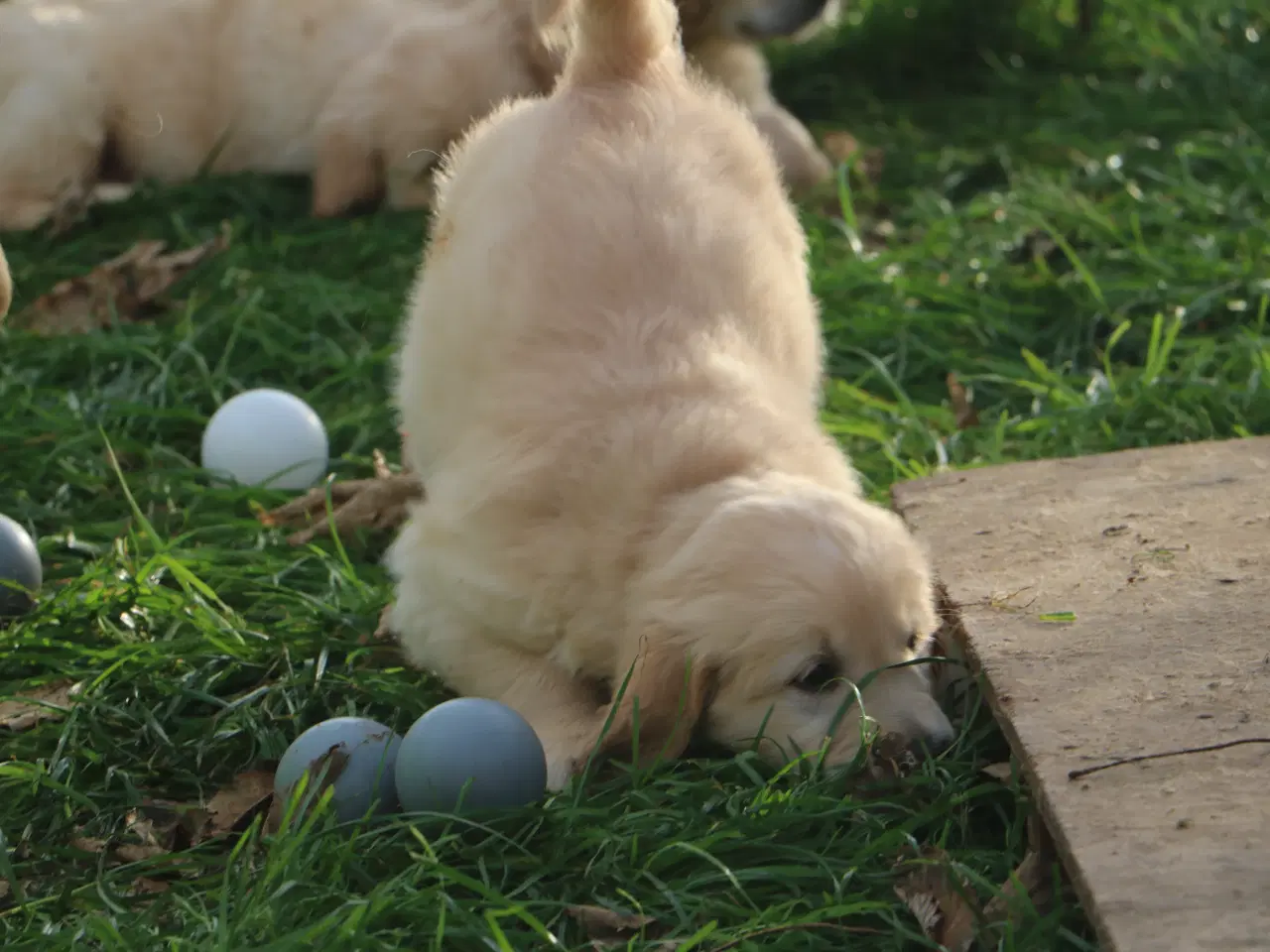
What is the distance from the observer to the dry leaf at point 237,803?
241 cm

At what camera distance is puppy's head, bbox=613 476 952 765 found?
2.33 meters

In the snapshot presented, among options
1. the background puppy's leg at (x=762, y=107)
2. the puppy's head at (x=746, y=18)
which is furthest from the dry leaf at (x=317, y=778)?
the puppy's head at (x=746, y=18)

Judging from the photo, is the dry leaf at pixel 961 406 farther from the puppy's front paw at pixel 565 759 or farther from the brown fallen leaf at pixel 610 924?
the brown fallen leaf at pixel 610 924

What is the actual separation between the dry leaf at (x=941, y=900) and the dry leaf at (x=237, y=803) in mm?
974

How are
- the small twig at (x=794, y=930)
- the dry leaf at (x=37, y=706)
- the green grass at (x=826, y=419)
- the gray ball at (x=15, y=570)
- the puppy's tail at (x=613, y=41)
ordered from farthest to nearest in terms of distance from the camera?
the puppy's tail at (x=613, y=41), the gray ball at (x=15, y=570), the dry leaf at (x=37, y=706), the green grass at (x=826, y=419), the small twig at (x=794, y=930)

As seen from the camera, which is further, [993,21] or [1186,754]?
[993,21]

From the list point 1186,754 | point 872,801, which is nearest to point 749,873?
point 872,801

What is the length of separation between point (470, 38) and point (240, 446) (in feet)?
7.18

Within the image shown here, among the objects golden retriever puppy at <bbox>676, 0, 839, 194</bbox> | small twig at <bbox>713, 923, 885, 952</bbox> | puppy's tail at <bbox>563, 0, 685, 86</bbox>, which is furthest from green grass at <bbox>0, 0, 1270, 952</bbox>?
puppy's tail at <bbox>563, 0, 685, 86</bbox>

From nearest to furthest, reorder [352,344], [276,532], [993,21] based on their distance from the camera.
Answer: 1. [276,532]
2. [352,344]
3. [993,21]

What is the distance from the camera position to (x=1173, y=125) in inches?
217

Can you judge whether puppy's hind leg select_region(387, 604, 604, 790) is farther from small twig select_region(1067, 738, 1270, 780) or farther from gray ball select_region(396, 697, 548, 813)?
small twig select_region(1067, 738, 1270, 780)

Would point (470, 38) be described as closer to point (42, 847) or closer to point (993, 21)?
point (993, 21)

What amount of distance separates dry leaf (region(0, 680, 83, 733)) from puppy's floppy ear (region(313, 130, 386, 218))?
273 cm
